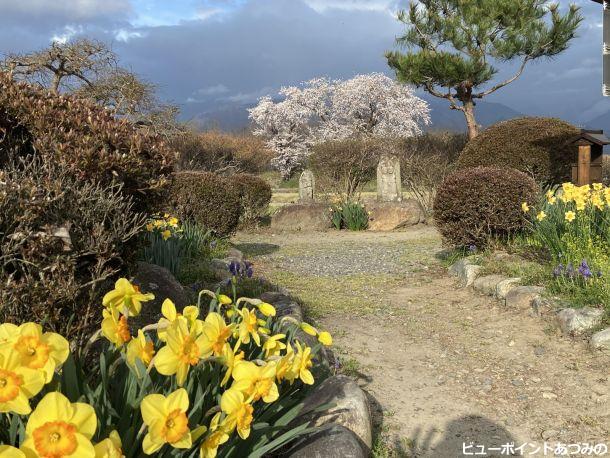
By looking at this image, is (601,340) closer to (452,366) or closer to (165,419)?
(452,366)

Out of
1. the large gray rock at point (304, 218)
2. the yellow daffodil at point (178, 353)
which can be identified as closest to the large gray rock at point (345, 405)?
the yellow daffodil at point (178, 353)

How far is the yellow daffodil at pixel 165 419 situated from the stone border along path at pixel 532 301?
389 centimetres

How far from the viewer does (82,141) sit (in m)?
2.93

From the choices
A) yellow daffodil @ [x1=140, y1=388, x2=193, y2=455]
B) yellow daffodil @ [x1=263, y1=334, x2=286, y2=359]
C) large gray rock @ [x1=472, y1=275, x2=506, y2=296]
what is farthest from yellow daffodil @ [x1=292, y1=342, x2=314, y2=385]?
large gray rock @ [x1=472, y1=275, x2=506, y2=296]

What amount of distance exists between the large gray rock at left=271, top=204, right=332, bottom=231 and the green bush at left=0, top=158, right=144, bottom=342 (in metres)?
10.6

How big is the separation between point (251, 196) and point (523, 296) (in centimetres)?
893

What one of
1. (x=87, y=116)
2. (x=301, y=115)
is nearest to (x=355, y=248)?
(x=87, y=116)

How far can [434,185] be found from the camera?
51.1 ft

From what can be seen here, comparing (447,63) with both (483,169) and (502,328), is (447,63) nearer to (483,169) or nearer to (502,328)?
(483,169)

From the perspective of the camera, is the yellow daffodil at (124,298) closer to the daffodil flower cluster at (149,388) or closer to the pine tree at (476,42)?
the daffodil flower cluster at (149,388)

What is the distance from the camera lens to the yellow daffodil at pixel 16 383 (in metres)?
1.23

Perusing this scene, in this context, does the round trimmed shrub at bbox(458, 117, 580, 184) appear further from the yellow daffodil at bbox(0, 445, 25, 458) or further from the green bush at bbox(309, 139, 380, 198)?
the yellow daffodil at bbox(0, 445, 25, 458)

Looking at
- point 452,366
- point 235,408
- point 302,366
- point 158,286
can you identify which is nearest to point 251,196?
point 158,286

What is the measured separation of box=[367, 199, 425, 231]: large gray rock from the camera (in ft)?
42.8
